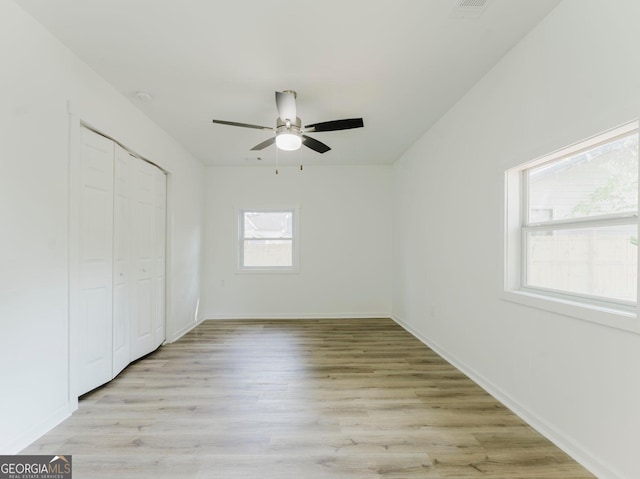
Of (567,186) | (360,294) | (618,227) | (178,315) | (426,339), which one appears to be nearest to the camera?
(618,227)

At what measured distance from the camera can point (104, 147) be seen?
274 centimetres

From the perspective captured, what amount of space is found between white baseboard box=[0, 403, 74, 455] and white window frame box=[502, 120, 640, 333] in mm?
3451

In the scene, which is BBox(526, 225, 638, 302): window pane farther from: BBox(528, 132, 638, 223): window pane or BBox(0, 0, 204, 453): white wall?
BBox(0, 0, 204, 453): white wall

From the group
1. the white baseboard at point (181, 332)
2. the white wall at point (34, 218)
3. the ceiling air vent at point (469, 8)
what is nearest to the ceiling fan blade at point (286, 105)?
the ceiling air vent at point (469, 8)

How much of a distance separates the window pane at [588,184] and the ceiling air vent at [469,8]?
1.11 meters

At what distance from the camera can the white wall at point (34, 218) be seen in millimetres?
1806

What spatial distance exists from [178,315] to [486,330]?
390 cm

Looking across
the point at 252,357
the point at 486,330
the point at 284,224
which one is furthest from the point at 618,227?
the point at 284,224

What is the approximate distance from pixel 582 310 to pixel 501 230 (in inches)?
34.0

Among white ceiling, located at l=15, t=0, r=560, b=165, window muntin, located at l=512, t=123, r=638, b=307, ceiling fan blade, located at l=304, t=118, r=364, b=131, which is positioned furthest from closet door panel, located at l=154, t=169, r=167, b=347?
window muntin, located at l=512, t=123, r=638, b=307

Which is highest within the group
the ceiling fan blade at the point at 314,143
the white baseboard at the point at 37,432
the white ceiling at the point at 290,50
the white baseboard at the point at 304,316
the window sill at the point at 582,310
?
the white ceiling at the point at 290,50

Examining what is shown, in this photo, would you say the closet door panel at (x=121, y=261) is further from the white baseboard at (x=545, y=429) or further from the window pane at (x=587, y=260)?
the window pane at (x=587, y=260)

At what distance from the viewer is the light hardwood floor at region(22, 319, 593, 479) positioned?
1733 millimetres

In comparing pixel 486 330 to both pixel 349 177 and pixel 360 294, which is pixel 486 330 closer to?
pixel 360 294
